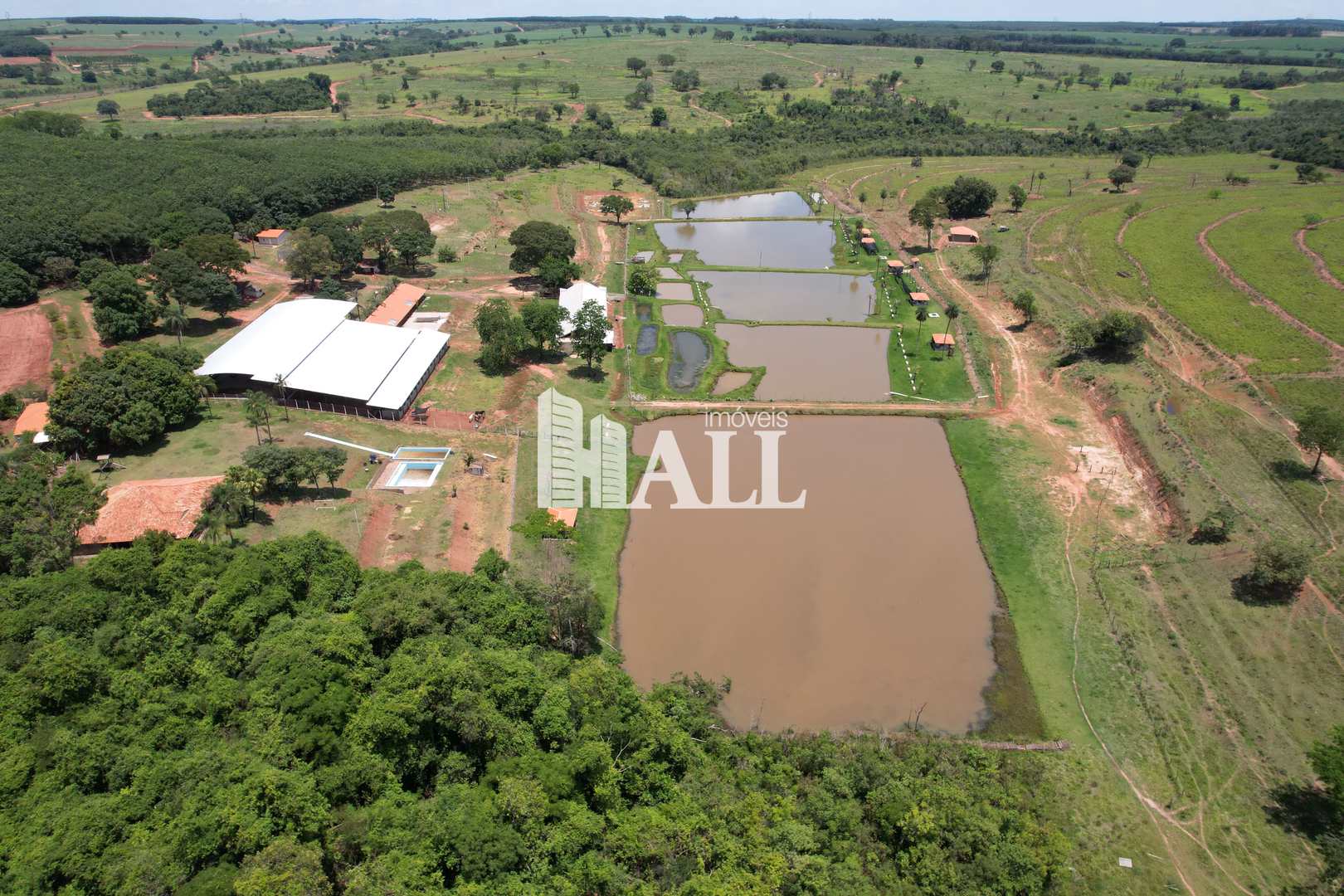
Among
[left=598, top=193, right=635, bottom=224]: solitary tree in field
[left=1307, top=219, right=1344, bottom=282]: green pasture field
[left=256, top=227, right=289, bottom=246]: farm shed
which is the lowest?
[left=1307, top=219, right=1344, bottom=282]: green pasture field

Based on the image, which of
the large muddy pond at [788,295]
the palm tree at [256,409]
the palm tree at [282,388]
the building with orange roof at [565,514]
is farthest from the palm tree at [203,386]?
the large muddy pond at [788,295]

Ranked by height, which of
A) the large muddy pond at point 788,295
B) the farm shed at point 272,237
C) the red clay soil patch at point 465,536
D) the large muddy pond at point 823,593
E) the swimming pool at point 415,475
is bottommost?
the large muddy pond at point 823,593

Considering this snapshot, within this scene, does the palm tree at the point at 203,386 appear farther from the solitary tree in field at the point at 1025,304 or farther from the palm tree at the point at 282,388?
the solitary tree in field at the point at 1025,304

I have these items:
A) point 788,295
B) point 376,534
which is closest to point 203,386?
point 376,534

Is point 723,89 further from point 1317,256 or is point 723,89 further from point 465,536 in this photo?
point 465,536

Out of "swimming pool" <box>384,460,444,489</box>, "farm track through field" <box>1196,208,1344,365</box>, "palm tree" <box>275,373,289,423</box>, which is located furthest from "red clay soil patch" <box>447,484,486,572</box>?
"farm track through field" <box>1196,208,1344,365</box>

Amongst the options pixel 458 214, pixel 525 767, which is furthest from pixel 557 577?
pixel 458 214

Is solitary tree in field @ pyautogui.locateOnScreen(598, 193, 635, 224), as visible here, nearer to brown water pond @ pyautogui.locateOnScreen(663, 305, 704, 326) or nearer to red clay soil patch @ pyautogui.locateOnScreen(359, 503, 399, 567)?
brown water pond @ pyautogui.locateOnScreen(663, 305, 704, 326)

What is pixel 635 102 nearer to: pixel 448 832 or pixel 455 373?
pixel 455 373
